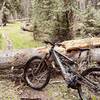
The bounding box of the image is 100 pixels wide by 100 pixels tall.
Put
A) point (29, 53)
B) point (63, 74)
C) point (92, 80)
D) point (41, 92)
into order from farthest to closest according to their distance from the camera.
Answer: point (29, 53) < point (41, 92) < point (63, 74) < point (92, 80)

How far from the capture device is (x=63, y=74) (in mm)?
5711

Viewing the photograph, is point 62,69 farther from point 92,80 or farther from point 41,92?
point 41,92

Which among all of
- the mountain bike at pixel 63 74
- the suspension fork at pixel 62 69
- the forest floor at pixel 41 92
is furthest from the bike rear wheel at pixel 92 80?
the forest floor at pixel 41 92

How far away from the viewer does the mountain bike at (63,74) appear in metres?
5.22

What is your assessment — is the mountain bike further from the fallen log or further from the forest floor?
the fallen log

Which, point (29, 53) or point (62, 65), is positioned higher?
point (62, 65)

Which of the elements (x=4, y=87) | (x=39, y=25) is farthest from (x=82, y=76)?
(x=39, y=25)

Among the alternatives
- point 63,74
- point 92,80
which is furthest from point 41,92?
point 92,80

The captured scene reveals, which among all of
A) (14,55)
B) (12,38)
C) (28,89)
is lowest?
(12,38)

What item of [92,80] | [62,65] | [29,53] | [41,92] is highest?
[62,65]

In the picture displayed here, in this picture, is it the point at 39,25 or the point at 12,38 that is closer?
the point at 39,25

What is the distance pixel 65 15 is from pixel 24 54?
8.27 m

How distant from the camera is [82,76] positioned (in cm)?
525

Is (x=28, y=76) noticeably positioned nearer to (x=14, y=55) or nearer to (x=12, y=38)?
(x=14, y=55)
